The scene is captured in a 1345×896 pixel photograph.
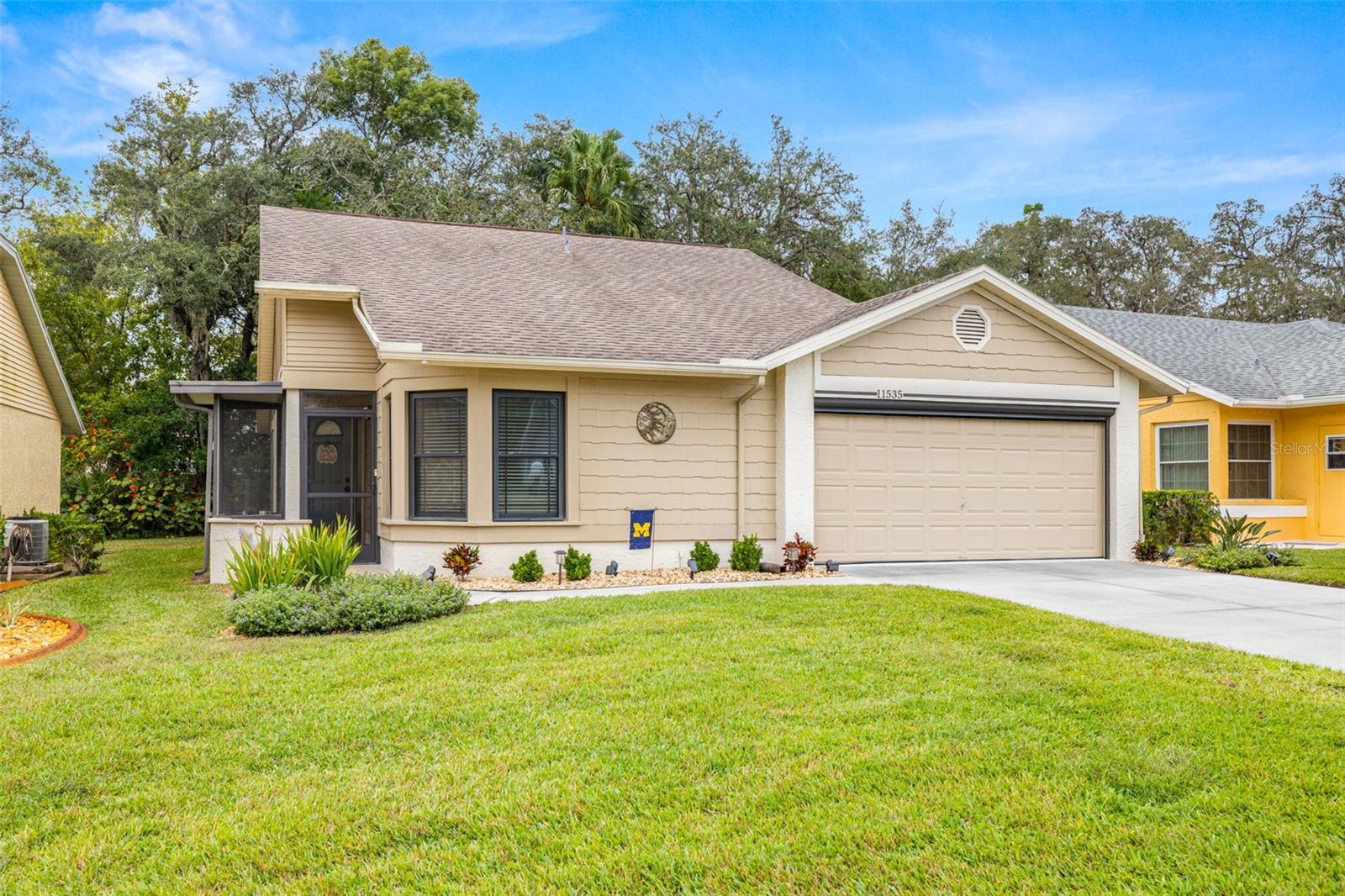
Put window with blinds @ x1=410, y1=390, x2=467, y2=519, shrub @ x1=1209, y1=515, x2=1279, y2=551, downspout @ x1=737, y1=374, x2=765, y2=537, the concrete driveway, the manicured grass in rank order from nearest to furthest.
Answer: the concrete driveway → the manicured grass → window with blinds @ x1=410, y1=390, x2=467, y2=519 → downspout @ x1=737, y1=374, x2=765, y2=537 → shrub @ x1=1209, y1=515, x2=1279, y2=551

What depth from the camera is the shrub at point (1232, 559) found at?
11469mm

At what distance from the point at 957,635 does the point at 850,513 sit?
5.27m

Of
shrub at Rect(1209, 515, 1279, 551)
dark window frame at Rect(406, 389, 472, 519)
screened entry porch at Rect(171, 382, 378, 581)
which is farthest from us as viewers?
screened entry porch at Rect(171, 382, 378, 581)

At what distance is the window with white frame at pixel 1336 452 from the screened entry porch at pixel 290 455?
16.2 metres

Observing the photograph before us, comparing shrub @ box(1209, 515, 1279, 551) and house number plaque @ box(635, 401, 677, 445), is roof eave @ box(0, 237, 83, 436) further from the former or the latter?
shrub @ box(1209, 515, 1279, 551)

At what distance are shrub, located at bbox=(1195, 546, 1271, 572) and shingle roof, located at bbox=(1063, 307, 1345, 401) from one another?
200 inches

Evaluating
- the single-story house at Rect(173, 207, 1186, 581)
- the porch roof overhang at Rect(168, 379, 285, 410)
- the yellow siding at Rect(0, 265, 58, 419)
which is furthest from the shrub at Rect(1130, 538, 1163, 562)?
the yellow siding at Rect(0, 265, 58, 419)

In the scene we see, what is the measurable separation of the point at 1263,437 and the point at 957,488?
8488mm

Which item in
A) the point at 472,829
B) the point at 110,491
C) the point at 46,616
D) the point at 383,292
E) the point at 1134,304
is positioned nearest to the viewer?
the point at 472,829

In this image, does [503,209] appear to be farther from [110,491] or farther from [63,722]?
[63,722]

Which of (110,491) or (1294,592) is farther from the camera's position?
(110,491)

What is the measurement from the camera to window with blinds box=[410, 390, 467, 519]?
11125mm

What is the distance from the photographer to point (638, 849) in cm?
351

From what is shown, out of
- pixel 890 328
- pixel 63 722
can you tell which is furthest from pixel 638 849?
pixel 890 328
